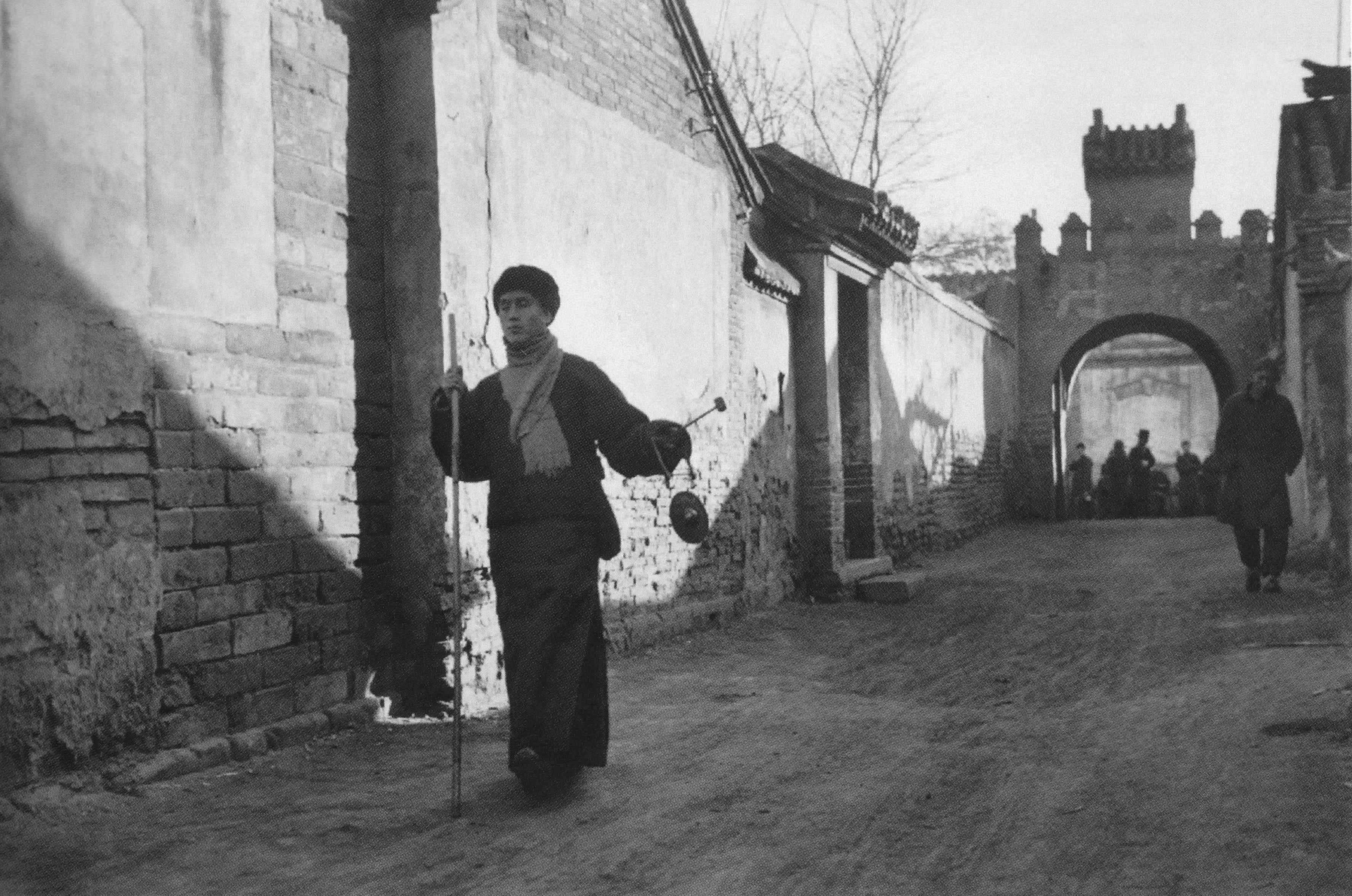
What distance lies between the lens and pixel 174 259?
183 inches

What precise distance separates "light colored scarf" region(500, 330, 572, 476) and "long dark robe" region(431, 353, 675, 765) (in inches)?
0.9

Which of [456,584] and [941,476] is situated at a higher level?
[941,476]

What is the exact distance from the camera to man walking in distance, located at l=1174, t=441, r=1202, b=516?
25734mm

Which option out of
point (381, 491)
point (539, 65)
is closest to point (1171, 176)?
point (539, 65)

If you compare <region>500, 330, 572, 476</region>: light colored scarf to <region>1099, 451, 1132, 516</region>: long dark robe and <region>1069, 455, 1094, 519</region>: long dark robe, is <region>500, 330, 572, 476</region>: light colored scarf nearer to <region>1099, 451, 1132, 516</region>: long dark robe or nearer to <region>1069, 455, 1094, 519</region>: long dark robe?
<region>1099, 451, 1132, 516</region>: long dark robe

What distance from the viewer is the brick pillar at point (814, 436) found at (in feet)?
37.7

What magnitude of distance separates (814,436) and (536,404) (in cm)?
711

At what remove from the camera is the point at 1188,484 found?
26.1 metres

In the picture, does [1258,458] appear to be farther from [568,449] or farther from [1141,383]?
[1141,383]

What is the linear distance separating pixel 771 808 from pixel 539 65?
4411 millimetres

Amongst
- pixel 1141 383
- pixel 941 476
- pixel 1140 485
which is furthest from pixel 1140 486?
pixel 1141 383

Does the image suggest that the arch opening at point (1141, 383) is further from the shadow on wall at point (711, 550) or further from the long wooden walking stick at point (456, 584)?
the long wooden walking stick at point (456, 584)

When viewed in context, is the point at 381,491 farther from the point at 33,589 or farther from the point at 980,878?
the point at 980,878

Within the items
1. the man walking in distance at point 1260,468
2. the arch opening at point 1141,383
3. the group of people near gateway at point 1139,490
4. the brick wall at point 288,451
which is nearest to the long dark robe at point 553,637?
the brick wall at point 288,451
